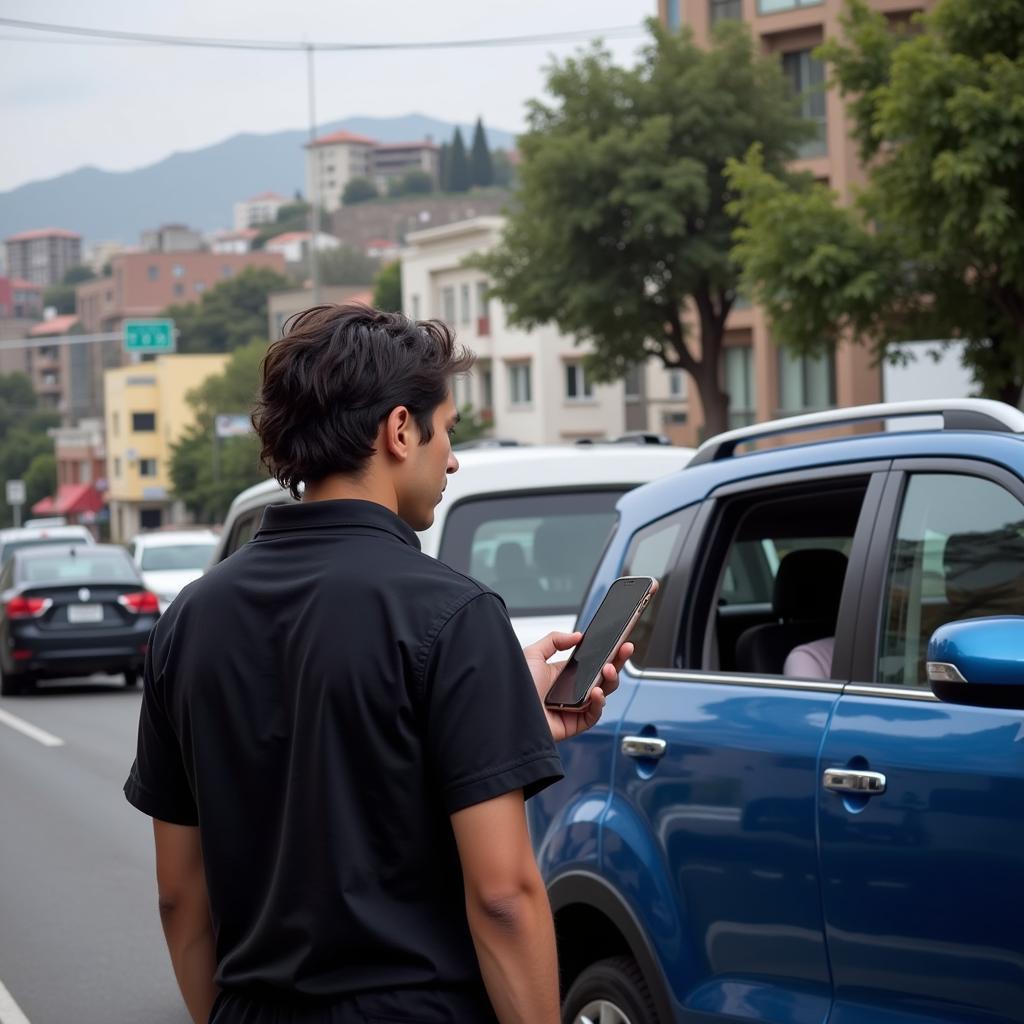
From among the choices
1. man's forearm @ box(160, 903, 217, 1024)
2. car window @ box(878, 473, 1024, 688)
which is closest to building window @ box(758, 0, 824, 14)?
car window @ box(878, 473, 1024, 688)

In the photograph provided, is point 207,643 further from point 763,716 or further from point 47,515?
point 47,515

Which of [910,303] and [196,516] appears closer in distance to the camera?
Answer: [910,303]

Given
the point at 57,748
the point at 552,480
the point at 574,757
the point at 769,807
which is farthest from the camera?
the point at 57,748

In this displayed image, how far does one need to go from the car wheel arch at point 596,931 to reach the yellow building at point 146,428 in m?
110

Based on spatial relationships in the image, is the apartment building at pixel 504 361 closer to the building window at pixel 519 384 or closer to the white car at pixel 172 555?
the building window at pixel 519 384

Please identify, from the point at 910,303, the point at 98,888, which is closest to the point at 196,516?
the point at 910,303

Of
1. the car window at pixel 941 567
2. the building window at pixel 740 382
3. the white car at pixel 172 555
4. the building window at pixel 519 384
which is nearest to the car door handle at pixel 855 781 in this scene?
the car window at pixel 941 567

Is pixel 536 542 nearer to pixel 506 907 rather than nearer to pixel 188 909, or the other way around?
pixel 188 909

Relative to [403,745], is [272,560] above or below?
above

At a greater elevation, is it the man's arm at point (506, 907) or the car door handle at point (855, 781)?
the man's arm at point (506, 907)

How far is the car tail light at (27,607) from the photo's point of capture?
2012 centimetres

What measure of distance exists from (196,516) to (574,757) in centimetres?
9584

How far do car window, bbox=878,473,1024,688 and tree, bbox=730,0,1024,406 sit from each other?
60.9 feet

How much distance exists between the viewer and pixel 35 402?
175m
